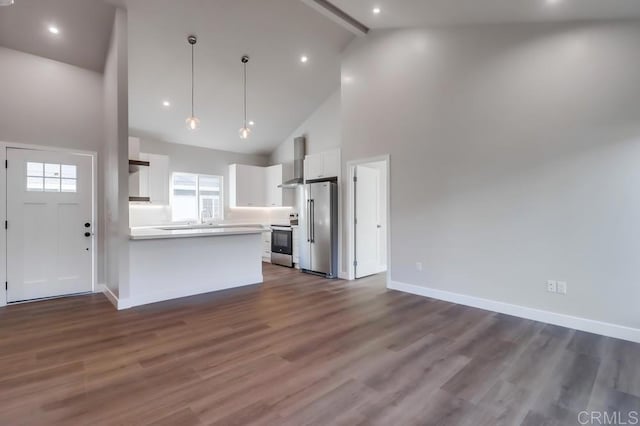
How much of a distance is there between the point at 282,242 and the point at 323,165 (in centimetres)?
212

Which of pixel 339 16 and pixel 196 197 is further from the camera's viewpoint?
pixel 196 197

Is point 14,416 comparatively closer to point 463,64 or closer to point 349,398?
point 349,398

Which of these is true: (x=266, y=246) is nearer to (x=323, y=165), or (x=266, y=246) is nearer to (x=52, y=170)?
(x=323, y=165)

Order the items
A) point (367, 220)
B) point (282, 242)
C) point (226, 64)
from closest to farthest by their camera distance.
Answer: point (226, 64) < point (367, 220) < point (282, 242)

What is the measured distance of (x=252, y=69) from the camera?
5516 millimetres

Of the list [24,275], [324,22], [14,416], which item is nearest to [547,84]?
[324,22]

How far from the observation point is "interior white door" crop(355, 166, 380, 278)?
18.2ft

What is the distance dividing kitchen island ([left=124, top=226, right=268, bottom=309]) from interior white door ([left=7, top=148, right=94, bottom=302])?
3.21ft

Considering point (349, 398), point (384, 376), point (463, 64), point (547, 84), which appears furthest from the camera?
point (463, 64)

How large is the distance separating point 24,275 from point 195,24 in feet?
13.9

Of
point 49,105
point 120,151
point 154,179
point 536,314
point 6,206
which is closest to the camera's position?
point 536,314

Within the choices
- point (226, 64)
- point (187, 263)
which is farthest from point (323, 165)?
point (187, 263)

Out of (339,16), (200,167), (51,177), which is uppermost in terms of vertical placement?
(339,16)

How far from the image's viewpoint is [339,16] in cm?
451
